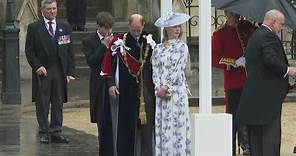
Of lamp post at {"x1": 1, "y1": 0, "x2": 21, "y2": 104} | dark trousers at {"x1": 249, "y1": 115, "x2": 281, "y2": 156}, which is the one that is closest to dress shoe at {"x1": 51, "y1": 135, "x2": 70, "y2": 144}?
dark trousers at {"x1": 249, "y1": 115, "x2": 281, "y2": 156}

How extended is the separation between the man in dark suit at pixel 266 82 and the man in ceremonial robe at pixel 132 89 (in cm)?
113

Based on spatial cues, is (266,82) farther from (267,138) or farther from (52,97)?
(52,97)

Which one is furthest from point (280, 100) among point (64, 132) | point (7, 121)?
point (7, 121)

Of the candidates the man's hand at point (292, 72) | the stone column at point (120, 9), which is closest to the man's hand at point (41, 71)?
the man's hand at point (292, 72)

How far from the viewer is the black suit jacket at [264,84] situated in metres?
10.6

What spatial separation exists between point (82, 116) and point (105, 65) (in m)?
6.19

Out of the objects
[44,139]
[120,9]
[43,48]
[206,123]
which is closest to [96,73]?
[43,48]

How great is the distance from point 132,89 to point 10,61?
8.17 m

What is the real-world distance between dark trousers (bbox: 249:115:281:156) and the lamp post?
828 centimetres

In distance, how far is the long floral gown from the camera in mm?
10469

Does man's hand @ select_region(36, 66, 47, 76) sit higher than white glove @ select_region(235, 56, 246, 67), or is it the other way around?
white glove @ select_region(235, 56, 246, 67)

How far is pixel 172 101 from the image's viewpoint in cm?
1054

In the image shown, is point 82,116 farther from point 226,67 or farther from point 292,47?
point 292,47

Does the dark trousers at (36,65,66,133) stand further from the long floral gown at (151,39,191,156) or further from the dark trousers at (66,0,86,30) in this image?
the dark trousers at (66,0,86,30)
